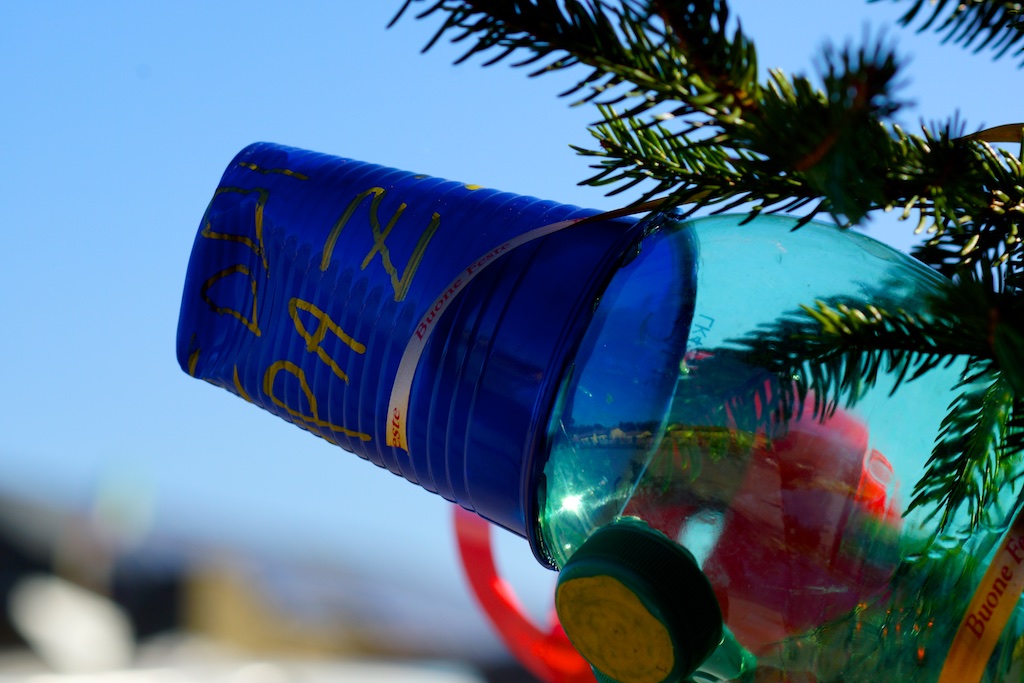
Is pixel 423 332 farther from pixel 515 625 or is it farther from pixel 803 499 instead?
pixel 515 625

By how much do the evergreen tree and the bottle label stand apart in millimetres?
37

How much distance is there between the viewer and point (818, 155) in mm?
330

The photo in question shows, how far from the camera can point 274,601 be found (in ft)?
14.6

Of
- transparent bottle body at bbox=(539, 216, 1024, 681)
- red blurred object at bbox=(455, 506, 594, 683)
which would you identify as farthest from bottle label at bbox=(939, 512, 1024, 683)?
red blurred object at bbox=(455, 506, 594, 683)

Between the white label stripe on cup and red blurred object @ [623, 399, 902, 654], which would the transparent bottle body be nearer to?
red blurred object @ [623, 399, 902, 654]

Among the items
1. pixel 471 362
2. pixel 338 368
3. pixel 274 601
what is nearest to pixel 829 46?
pixel 471 362

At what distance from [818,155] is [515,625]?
3.80 feet

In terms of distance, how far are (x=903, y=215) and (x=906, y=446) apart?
21 cm

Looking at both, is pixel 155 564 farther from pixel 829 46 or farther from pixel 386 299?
pixel 829 46

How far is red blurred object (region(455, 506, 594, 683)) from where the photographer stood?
1379 mm

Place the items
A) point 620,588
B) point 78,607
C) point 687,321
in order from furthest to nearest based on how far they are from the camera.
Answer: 1. point 78,607
2. point 687,321
3. point 620,588

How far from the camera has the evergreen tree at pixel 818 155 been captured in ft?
1.08

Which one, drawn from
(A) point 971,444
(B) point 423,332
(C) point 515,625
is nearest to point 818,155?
(A) point 971,444

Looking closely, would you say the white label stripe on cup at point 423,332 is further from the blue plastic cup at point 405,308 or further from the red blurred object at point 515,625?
the red blurred object at point 515,625
